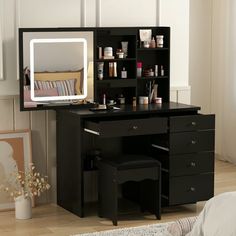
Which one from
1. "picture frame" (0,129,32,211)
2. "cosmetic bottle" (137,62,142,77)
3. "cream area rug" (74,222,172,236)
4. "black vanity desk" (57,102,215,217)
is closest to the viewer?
"cream area rug" (74,222,172,236)

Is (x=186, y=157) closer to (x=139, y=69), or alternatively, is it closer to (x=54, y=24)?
(x=139, y=69)

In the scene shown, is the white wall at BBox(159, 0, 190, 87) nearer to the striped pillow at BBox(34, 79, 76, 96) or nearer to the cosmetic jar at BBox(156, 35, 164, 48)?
the cosmetic jar at BBox(156, 35, 164, 48)

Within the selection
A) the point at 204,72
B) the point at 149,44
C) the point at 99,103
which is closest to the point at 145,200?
the point at 99,103

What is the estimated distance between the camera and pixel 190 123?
17.3ft

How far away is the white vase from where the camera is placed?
5.15 m

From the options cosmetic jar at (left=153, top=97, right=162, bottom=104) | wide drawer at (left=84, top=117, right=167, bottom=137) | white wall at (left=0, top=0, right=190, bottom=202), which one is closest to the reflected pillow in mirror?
white wall at (left=0, top=0, right=190, bottom=202)

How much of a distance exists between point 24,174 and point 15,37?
999mm

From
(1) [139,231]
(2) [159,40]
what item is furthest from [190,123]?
(1) [139,231]

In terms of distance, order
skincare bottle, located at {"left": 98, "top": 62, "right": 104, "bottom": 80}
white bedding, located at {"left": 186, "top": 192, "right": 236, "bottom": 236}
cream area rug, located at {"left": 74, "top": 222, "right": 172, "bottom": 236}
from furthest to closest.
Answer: skincare bottle, located at {"left": 98, "top": 62, "right": 104, "bottom": 80}, cream area rug, located at {"left": 74, "top": 222, "right": 172, "bottom": 236}, white bedding, located at {"left": 186, "top": 192, "right": 236, "bottom": 236}

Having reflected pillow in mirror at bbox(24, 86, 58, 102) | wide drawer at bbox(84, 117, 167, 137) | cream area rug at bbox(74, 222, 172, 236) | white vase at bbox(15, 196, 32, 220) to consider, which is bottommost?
cream area rug at bbox(74, 222, 172, 236)

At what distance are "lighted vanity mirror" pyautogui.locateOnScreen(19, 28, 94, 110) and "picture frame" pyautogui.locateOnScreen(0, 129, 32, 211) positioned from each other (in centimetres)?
26

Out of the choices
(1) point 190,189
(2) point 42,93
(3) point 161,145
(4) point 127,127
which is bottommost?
(1) point 190,189

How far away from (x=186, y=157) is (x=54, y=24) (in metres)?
1.36

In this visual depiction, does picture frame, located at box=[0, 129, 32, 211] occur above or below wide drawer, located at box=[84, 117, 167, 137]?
below
